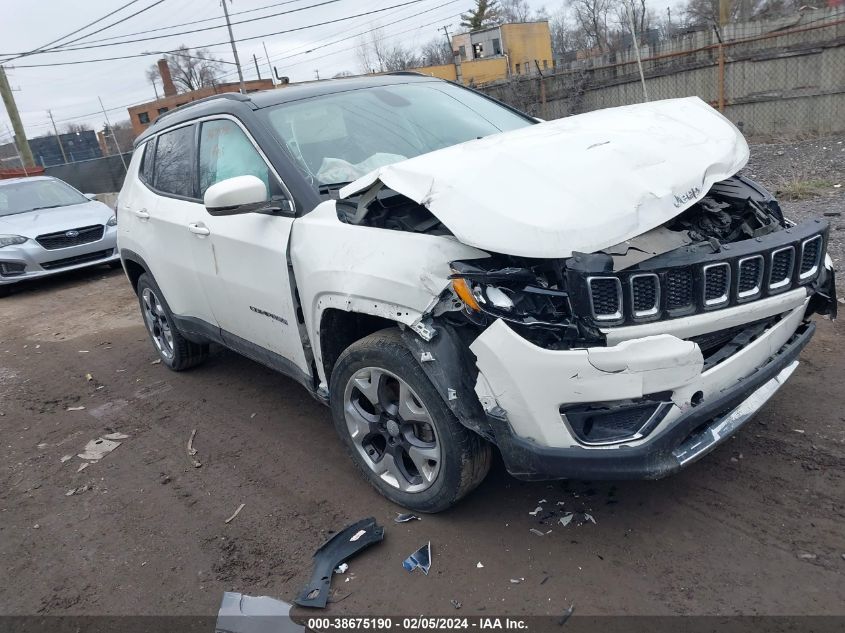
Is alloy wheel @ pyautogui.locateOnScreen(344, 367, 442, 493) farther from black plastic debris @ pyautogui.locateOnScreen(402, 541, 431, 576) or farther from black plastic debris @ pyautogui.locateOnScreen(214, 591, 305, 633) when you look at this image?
black plastic debris @ pyautogui.locateOnScreen(214, 591, 305, 633)

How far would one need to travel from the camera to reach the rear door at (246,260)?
347 centimetres

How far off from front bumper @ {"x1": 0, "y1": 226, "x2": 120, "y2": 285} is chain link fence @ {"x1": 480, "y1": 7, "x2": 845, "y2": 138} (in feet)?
38.5

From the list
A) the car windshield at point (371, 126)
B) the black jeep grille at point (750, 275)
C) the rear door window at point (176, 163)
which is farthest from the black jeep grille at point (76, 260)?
the black jeep grille at point (750, 275)

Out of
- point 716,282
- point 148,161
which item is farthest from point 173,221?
point 716,282

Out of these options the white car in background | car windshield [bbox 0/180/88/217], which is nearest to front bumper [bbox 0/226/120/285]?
the white car in background

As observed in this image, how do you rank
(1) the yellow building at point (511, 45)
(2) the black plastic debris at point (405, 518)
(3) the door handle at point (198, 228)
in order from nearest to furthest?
(2) the black plastic debris at point (405, 518), (3) the door handle at point (198, 228), (1) the yellow building at point (511, 45)

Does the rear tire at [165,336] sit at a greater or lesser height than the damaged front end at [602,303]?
lesser

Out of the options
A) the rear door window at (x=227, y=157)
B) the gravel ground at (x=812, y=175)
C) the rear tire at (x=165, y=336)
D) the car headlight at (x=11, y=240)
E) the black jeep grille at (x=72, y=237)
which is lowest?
the gravel ground at (x=812, y=175)

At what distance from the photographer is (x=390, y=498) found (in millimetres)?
3215

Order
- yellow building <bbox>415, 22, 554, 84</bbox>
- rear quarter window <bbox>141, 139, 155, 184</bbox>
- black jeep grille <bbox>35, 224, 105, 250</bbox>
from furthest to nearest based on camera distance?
yellow building <bbox>415, 22, 554, 84</bbox>, black jeep grille <bbox>35, 224, 105, 250</bbox>, rear quarter window <bbox>141, 139, 155, 184</bbox>

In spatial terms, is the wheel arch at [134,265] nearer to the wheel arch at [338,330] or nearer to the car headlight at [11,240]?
the wheel arch at [338,330]

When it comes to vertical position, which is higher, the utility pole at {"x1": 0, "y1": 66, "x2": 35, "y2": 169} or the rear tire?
the utility pole at {"x1": 0, "y1": 66, "x2": 35, "y2": 169}

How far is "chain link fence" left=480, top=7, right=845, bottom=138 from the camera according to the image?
43.3 feet

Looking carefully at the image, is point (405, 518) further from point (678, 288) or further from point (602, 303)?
point (678, 288)
